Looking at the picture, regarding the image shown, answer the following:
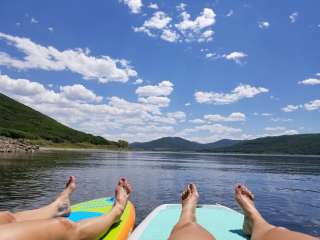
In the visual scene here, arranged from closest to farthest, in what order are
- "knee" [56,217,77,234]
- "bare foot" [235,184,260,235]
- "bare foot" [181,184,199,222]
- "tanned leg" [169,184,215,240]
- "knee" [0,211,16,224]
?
"knee" [56,217,77,234] → "tanned leg" [169,184,215,240] → "knee" [0,211,16,224] → "bare foot" [181,184,199,222] → "bare foot" [235,184,260,235]

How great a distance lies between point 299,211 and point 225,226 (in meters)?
12.9

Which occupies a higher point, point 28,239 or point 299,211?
point 28,239

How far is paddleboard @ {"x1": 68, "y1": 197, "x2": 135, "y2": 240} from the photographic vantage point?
777 centimetres

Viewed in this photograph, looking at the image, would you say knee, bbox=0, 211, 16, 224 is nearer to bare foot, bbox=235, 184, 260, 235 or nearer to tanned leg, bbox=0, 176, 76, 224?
tanned leg, bbox=0, 176, 76, 224

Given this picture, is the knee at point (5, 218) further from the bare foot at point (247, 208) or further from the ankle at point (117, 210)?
the bare foot at point (247, 208)

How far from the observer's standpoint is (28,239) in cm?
Answer: 420

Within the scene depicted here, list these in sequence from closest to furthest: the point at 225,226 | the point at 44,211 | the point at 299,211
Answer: the point at 44,211 → the point at 225,226 → the point at 299,211

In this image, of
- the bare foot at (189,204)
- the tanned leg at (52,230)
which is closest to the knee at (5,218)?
the tanned leg at (52,230)

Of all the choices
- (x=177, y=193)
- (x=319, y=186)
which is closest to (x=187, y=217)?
(x=177, y=193)

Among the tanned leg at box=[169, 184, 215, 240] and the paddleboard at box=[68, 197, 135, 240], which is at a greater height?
the tanned leg at box=[169, 184, 215, 240]

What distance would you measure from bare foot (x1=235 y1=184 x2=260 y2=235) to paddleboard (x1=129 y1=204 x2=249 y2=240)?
0.20 m

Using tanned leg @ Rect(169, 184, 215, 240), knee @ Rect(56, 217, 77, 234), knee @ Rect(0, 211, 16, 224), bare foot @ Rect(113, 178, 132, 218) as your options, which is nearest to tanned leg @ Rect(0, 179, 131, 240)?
knee @ Rect(56, 217, 77, 234)

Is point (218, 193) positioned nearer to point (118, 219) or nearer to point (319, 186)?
point (319, 186)

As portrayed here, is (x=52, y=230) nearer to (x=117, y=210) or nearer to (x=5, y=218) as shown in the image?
(x=5, y=218)
